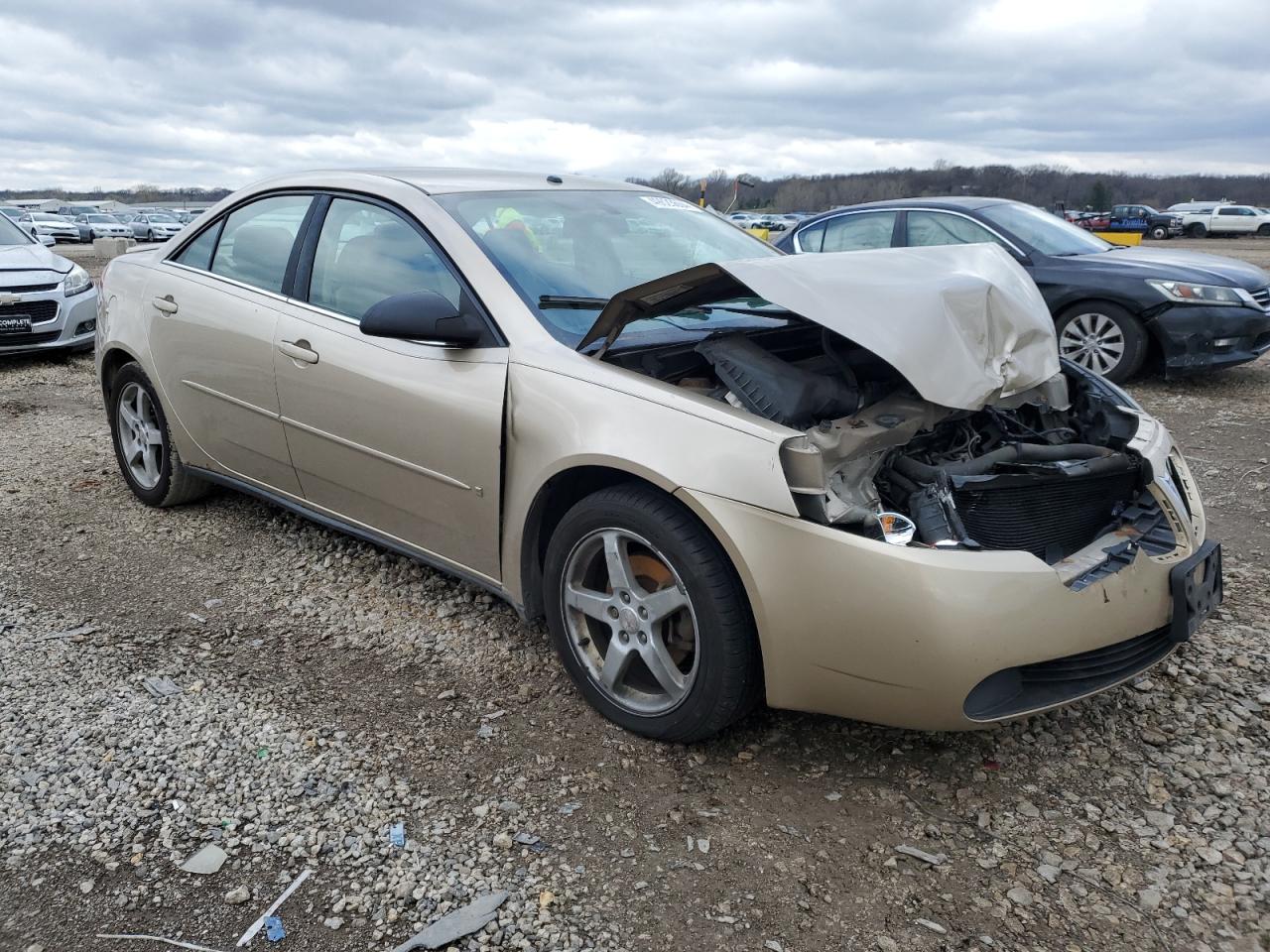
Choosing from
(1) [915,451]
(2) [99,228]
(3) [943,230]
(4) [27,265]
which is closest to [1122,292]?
(3) [943,230]

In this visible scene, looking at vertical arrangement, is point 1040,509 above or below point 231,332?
below

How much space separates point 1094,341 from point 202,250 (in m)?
6.28

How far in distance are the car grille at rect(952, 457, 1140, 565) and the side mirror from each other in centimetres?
151

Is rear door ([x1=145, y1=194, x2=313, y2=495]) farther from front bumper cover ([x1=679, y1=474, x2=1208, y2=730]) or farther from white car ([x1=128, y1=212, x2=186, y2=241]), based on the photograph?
white car ([x1=128, y1=212, x2=186, y2=241])

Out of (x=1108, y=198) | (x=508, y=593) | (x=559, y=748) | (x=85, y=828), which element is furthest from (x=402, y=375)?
(x=1108, y=198)

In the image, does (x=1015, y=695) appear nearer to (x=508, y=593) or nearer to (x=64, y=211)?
(x=508, y=593)

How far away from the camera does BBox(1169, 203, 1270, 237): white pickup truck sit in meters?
41.0

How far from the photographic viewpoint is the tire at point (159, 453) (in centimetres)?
449

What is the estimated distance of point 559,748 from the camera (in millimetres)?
2795

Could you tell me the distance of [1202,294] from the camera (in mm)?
7094

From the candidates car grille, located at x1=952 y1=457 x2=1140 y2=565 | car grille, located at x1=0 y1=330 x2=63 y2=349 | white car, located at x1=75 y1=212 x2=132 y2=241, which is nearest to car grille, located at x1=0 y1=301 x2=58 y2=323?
car grille, located at x1=0 y1=330 x2=63 y2=349

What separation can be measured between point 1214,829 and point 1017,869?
1.79 ft

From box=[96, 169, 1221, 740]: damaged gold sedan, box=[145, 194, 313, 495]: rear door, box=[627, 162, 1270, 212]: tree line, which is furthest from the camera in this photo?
box=[627, 162, 1270, 212]: tree line

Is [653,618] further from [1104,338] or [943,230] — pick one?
[943,230]
